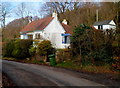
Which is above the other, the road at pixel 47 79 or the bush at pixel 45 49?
the bush at pixel 45 49

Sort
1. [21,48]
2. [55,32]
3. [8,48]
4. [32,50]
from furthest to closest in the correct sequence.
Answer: [55,32] < [8,48] < [21,48] < [32,50]

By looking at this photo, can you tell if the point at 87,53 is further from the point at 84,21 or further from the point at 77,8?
the point at 77,8

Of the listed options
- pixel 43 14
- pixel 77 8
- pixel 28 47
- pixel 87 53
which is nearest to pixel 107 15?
pixel 77 8

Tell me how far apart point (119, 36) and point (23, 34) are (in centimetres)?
Result: 2324

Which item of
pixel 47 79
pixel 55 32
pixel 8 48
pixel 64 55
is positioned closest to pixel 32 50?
pixel 64 55

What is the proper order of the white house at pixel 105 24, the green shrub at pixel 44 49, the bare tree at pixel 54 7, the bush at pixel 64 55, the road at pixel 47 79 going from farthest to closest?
the bare tree at pixel 54 7 < the white house at pixel 105 24 < the green shrub at pixel 44 49 < the bush at pixel 64 55 < the road at pixel 47 79

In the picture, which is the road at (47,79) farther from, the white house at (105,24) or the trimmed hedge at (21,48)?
the white house at (105,24)

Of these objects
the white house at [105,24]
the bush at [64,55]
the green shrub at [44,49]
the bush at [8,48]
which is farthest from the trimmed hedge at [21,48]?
the white house at [105,24]

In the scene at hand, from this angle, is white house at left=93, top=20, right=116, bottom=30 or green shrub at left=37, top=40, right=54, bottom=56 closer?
green shrub at left=37, top=40, right=54, bottom=56

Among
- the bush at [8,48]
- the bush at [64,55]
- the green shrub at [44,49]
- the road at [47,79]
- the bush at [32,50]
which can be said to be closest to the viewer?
the road at [47,79]

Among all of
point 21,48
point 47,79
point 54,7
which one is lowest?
point 47,79

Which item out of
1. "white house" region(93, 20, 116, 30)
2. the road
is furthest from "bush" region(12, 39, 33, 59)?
"white house" region(93, 20, 116, 30)

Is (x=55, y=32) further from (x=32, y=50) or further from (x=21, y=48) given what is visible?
(x=32, y=50)

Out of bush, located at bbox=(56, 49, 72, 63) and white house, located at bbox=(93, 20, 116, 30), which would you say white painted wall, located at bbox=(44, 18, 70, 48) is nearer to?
bush, located at bbox=(56, 49, 72, 63)
